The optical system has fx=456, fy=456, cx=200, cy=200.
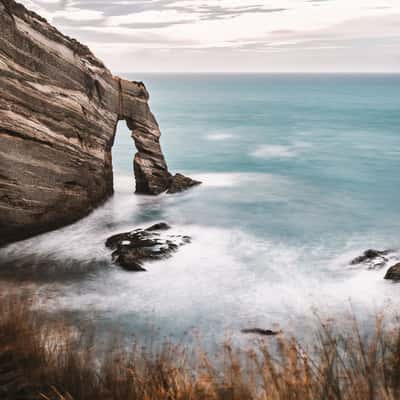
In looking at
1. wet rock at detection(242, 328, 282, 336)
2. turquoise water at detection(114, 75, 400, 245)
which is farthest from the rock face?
wet rock at detection(242, 328, 282, 336)

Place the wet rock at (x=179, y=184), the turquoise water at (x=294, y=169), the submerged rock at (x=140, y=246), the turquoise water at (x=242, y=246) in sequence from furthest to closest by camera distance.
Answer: the wet rock at (x=179, y=184) < the turquoise water at (x=294, y=169) < the submerged rock at (x=140, y=246) < the turquoise water at (x=242, y=246)

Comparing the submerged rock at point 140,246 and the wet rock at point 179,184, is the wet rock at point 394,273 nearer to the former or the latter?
the submerged rock at point 140,246

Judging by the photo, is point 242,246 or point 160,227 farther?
point 160,227

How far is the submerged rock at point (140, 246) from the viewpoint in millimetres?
13055

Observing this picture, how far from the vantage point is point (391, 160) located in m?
28.1

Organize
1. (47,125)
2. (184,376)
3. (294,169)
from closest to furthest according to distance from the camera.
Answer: (184,376), (47,125), (294,169)

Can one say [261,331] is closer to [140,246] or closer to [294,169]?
[140,246]

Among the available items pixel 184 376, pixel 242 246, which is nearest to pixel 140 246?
pixel 242 246

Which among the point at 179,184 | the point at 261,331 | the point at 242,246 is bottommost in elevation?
the point at 261,331

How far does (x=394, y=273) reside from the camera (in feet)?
39.2

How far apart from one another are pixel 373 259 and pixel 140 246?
6940 mm

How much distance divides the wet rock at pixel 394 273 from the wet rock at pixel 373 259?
84cm

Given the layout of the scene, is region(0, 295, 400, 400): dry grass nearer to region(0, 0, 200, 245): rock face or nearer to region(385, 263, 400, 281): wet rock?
region(385, 263, 400, 281): wet rock

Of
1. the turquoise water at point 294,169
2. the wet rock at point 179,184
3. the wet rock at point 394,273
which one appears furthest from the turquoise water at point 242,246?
the wet rock at point 179,184
